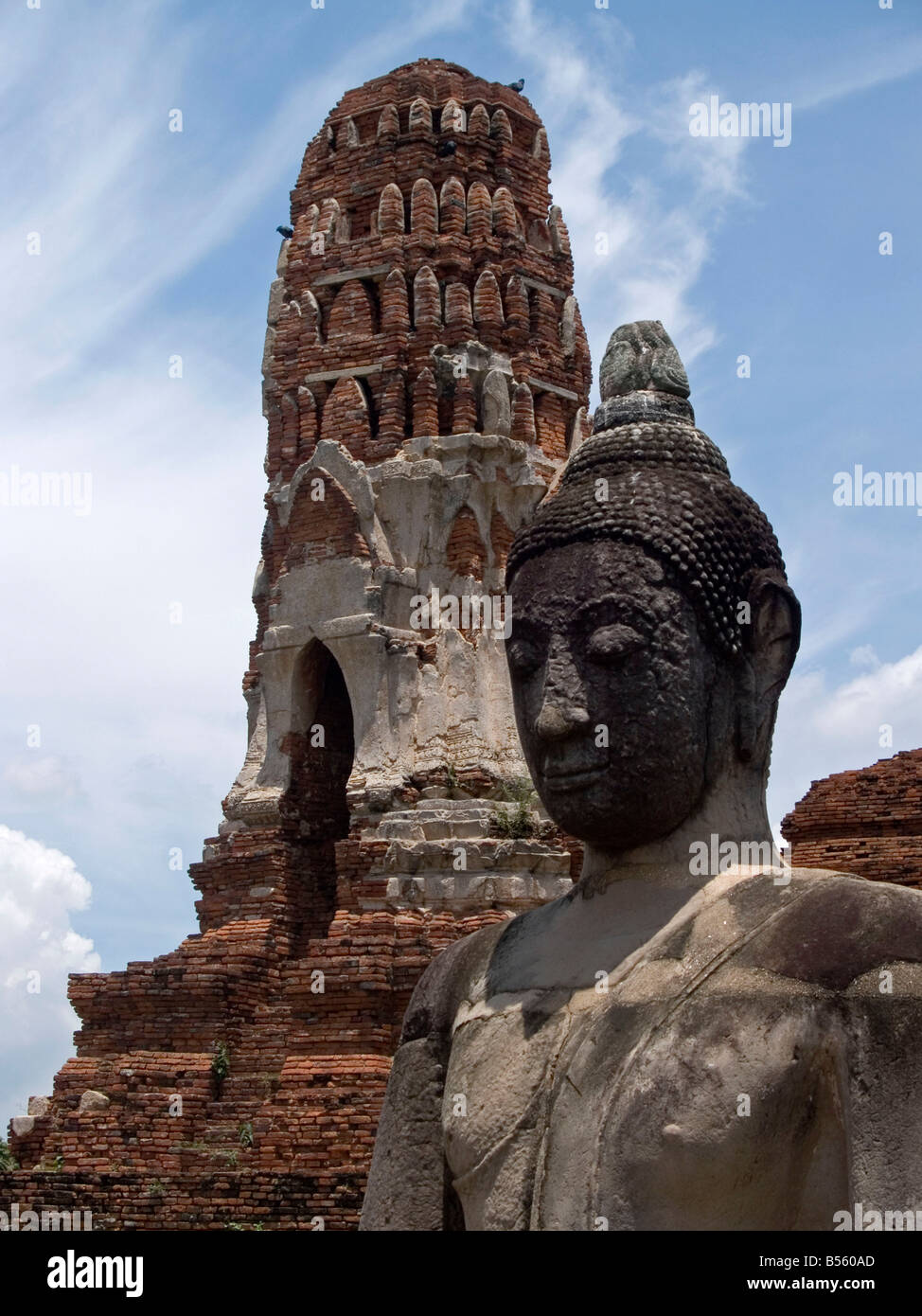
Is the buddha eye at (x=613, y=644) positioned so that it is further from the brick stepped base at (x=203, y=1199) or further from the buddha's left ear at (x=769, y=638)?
the brick stepped base at (x=203, y=1199)

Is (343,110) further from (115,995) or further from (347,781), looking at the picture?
(115,995)

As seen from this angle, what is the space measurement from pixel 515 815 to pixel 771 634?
16.0 m

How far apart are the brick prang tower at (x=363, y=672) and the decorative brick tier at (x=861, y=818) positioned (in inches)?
112

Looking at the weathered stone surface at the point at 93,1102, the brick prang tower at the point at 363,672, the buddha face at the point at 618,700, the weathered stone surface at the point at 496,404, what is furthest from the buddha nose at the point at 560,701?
the weathered stone surface at the point at 496,404

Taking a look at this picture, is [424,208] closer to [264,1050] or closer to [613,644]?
[264,1050]

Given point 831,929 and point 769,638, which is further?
point 769,638

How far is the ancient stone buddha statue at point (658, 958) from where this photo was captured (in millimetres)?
3893

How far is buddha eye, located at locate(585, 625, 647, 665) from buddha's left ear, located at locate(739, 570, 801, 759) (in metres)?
0.33

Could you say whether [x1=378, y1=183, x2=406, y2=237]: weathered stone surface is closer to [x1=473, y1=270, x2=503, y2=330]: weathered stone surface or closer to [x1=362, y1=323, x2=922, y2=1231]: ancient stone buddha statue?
[x1=473, y1=270, x2=503, y2=330]: weathered stone surface

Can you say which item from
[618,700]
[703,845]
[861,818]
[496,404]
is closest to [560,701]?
[618,700]

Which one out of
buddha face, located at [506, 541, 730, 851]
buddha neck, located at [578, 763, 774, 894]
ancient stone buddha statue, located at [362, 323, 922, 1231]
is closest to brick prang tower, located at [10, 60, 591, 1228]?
ancient stone buddha statue, located at [362, 323, 922, 1231]

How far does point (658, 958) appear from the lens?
14.0ft

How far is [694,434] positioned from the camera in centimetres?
484

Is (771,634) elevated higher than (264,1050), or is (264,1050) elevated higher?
(264,1050)
